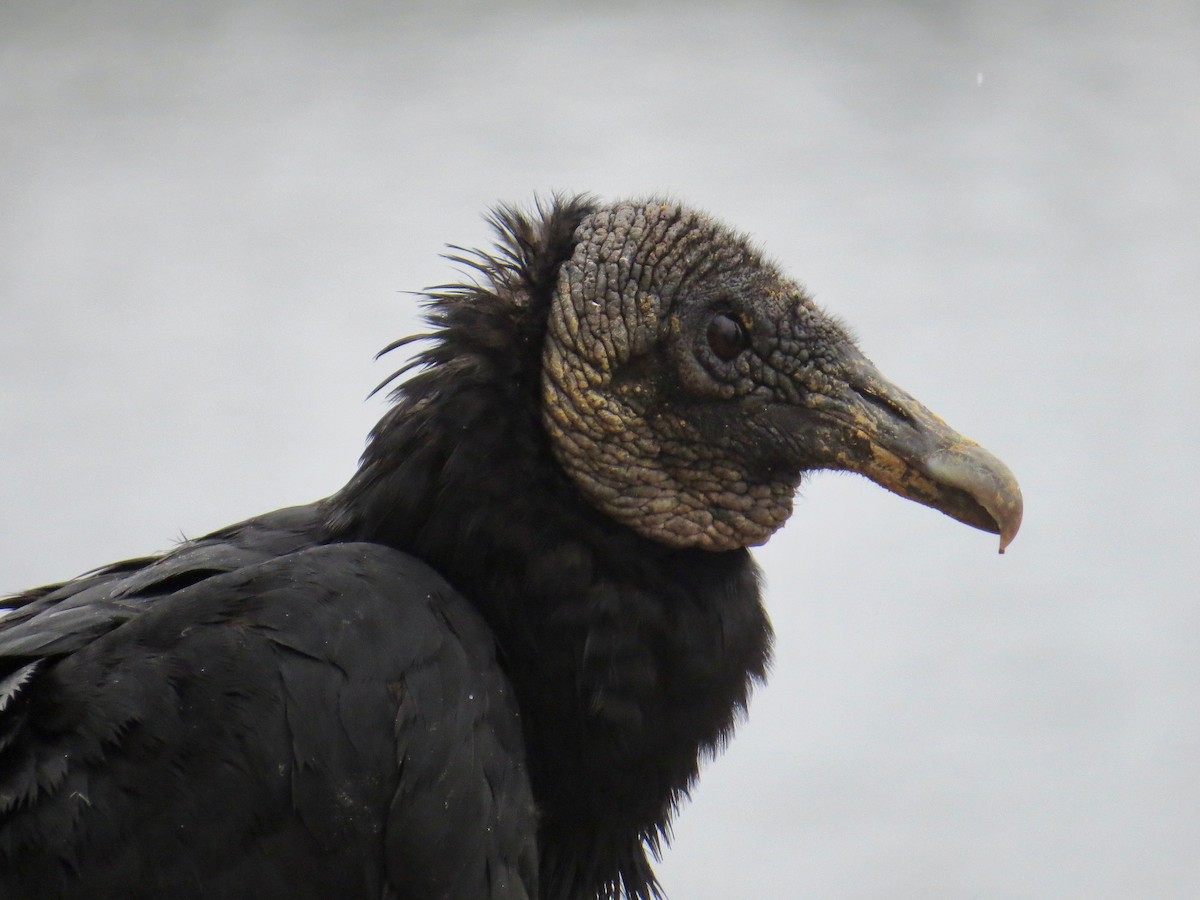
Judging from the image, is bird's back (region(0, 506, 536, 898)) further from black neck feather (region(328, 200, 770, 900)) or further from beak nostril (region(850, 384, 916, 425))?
beak nostril (region(850, 384, 916, 425))

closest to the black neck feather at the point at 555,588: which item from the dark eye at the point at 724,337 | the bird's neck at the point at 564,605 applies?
the bird's neck at the point at 564,605

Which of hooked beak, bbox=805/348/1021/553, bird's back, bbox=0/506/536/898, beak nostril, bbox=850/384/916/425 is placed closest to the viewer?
bird's back, bbox=0/506/536/898

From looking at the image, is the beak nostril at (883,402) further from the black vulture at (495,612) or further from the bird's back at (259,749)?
the bird's back at (259,749)

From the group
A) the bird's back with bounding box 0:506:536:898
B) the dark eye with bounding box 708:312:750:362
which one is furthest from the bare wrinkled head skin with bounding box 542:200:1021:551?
the bird's back with bounding box 0:506:536:898

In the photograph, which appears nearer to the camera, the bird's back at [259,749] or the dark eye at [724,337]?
the bird's back at [259,749]

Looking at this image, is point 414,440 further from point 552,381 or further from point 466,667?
point 466,667

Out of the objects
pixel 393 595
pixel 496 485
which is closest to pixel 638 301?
pixel 496 485

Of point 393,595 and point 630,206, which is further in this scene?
point 630,206

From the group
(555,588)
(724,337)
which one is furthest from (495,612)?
(724,337)

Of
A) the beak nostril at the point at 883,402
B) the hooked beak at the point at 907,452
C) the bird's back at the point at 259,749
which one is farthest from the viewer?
the beak nostril at the point at 883,402
